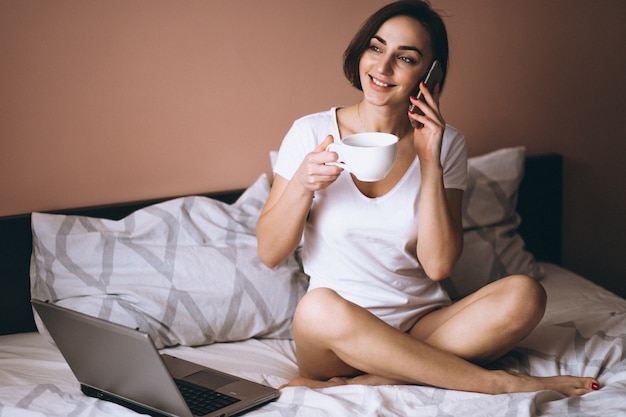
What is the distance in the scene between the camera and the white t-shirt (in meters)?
1.74

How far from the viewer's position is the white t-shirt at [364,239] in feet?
5.70

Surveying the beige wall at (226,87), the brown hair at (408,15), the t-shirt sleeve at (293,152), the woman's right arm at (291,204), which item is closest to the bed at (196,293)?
the beige wall at (226,87)

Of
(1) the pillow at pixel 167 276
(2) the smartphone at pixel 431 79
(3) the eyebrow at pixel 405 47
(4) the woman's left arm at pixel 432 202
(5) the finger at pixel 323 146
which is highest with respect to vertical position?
(3) the eyebrow at pixel 405 47

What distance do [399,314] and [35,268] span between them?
0.98 m

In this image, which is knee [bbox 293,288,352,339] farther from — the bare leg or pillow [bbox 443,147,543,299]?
pillow [bbox 443,147,543,299]

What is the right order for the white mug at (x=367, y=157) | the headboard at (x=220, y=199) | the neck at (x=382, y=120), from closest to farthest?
the white mug at (x=367, y=157) → the neck at (x=382, y=120) → the headboard at (x=220, y=199)

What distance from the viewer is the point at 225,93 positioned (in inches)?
86.5

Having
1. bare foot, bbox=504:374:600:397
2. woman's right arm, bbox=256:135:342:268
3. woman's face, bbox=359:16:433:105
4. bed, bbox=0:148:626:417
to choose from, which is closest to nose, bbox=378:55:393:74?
woman's face, bbox=359:16:433:105

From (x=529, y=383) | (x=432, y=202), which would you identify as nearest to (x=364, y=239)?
(x=432, y=202)

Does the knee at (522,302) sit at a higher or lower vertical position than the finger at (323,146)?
lower

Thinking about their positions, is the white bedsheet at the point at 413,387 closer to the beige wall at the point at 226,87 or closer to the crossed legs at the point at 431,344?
the crossed legs at the point at 431,344

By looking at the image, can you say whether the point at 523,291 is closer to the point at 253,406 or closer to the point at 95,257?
the point at 253,406

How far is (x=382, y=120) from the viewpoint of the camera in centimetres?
181

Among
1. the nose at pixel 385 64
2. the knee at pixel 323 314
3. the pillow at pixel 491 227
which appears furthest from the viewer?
the pillow at pixel 491 227
